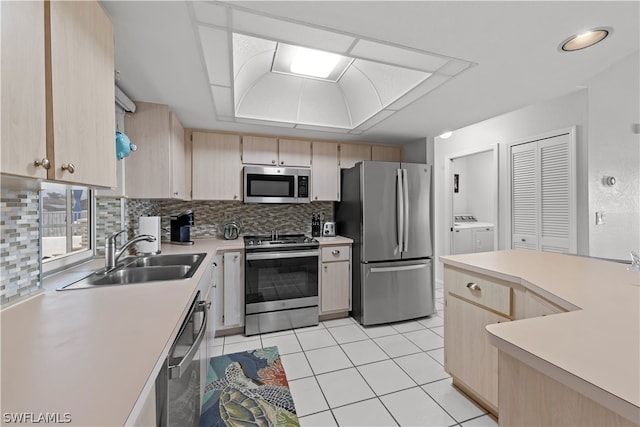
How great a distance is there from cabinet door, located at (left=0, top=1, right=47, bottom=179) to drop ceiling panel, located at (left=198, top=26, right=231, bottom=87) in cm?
68

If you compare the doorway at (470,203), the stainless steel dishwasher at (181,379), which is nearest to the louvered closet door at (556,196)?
the doorway at (470,203)

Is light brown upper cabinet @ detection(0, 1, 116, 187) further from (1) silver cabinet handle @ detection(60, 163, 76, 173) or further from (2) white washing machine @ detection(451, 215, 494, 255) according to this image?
(2) white washing machine @ detection(451, 215, 494, 255)

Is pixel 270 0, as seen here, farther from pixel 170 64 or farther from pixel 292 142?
pixel 292 142

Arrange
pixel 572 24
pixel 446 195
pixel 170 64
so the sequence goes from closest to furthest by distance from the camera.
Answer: pixel 572 24 → pixel 170 64 → pixel 446 195

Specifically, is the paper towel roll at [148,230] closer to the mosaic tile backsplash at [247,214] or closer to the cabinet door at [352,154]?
the mosaic tile backsplash at [247,214]

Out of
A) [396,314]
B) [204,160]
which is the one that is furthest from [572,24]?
[204,160]

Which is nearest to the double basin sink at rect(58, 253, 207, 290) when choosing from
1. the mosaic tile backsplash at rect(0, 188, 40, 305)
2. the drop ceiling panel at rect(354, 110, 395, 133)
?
the mosaic tile backsplash at rect(0, 188, 40, 305)

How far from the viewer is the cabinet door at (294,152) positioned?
318cm

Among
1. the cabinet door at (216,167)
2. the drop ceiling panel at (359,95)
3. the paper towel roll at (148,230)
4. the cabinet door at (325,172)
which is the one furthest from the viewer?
the cabinet door at (325,172)

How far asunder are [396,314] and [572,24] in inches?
106

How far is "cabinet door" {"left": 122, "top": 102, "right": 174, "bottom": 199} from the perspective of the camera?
2141mm

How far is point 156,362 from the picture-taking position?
684 mm

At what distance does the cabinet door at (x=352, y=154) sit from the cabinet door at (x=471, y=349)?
6.73ft

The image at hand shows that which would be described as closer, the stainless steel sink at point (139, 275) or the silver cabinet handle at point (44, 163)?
the silver cabinet handle at point (44, 163)
